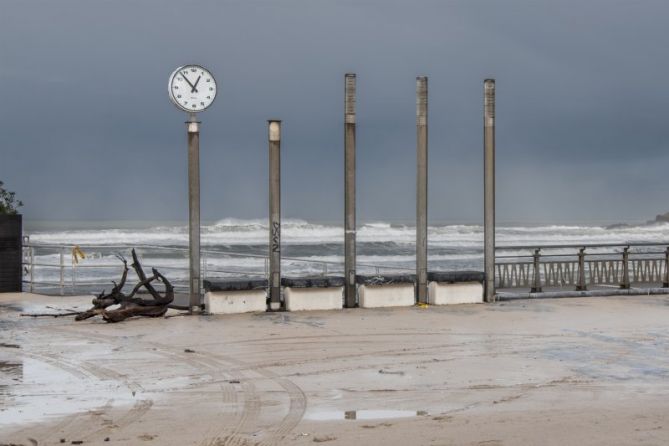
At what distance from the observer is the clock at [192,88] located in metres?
14.6

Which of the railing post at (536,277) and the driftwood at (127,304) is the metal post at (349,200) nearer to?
the driftwood at (127,304)

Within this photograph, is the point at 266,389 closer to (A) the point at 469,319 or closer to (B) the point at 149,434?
(B) the point at 149,434

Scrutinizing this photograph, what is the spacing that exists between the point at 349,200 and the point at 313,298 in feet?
6.46

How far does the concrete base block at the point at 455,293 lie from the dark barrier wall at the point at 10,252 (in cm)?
861

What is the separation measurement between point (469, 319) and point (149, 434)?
8.38 m

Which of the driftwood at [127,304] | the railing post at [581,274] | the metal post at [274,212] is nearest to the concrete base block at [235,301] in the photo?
the metal post at [274,212]

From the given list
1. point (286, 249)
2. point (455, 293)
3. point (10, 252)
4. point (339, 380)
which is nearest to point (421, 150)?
point (455, 293)

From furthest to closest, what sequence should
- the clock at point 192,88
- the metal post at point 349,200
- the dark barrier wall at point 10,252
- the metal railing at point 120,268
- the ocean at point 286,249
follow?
the ocean at point 286,249 → the metal railing at point 120,268 → the dark barrier wall at point 10,252 → the metal post at point 349,200 → the clock at point 192,88

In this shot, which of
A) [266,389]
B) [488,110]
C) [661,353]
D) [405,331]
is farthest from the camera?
[488,110]

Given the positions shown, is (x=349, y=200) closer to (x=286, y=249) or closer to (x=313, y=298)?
(x=313, y=298)

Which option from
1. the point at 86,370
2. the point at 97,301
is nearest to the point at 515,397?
the point at 86,370

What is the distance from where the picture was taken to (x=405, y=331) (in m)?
12.7

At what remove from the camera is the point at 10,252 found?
699 inches

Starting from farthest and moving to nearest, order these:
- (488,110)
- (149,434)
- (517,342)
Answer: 1. (488,110)
2. (517,342)
3. (149,434)
